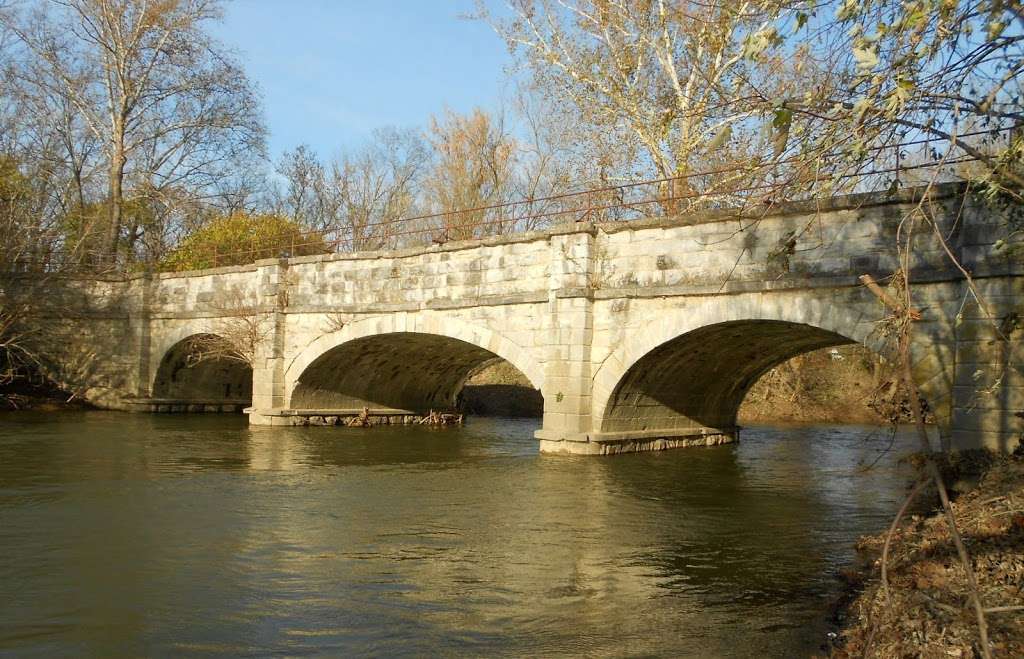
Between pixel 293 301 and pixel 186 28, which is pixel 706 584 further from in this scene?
pixel 186 28

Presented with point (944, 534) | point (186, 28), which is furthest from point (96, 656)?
point (186, 28)

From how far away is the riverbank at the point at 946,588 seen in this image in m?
4.27

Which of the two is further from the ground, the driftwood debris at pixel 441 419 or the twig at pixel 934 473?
the twig at pixel 934 473

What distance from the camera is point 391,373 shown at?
22250 mm

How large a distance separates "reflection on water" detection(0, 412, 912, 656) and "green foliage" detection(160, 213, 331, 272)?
32.6ft

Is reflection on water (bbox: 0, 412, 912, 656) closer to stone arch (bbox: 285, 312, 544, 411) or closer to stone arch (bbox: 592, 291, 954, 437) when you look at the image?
stone arch (bbox: 592, 291, 954, 437)

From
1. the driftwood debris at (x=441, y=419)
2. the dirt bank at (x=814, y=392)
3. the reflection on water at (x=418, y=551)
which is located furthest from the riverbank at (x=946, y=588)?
the dirt bank at (x=814, y=392)

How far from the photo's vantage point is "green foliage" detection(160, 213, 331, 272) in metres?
24.7

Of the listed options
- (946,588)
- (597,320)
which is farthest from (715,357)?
(946,588)

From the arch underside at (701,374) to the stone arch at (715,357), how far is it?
0.02m

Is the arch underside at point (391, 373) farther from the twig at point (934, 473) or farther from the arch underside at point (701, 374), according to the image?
the twig at point (934, 473)

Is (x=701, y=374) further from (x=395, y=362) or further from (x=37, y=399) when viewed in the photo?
(x=37, y=399)

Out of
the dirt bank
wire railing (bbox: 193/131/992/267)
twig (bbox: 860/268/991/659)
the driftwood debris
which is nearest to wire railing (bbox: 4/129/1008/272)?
wire railing (bbox: 193/131/992/267)

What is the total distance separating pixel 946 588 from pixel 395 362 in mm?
17358
